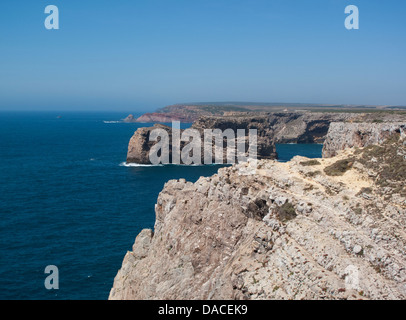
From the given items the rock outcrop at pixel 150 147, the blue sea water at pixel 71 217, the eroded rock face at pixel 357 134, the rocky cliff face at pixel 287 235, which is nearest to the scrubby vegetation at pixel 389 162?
the rocky cliff face at pixel 287 235

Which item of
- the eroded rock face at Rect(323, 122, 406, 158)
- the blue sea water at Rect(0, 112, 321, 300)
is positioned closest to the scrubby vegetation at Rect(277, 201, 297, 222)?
the eroded rock face at Rect(323, 122, 406, 158)

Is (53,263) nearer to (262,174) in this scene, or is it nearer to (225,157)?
(262,174)

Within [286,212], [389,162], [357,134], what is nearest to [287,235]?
[286,212]

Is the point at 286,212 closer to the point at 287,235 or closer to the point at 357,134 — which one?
the point at 287,235

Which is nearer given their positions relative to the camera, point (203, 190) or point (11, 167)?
point (203, 190)

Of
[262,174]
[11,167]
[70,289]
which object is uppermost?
[262,174]

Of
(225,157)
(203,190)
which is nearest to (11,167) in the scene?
(225,157)

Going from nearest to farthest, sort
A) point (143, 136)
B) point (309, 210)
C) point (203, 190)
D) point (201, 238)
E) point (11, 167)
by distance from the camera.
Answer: point (309, 210) < point (201, 238) < point (203, 190) < point (11, 167) < point (143, 136)

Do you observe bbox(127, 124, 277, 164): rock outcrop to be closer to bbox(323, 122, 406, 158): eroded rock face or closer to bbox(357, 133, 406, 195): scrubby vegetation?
bbox(323, 122, 406, 158): eroded rock face
